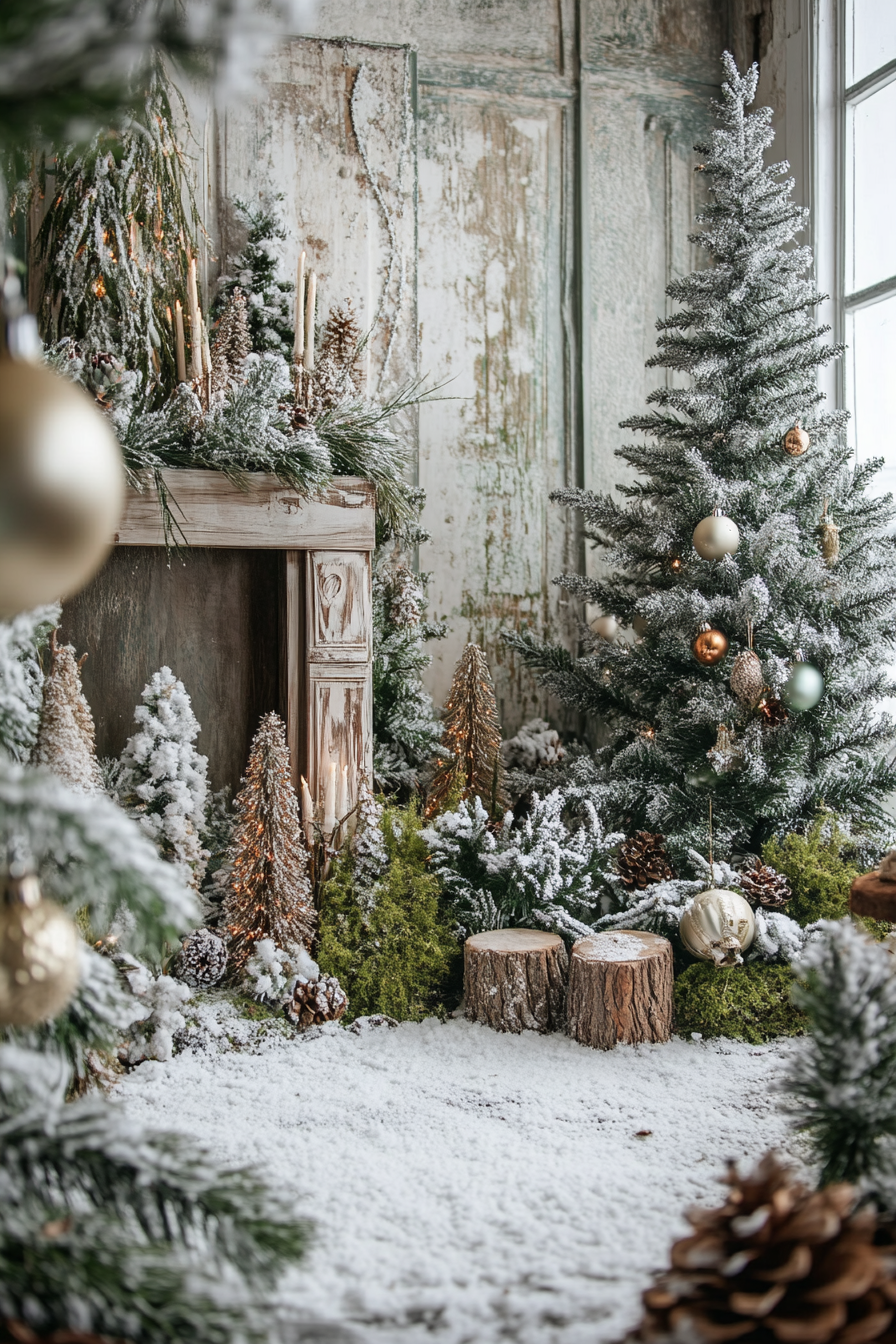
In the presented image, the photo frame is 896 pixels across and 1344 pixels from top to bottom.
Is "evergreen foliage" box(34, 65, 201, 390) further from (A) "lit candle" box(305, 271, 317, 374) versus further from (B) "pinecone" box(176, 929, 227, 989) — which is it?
(B) "pinecone" box(176, 929, 227, 989)

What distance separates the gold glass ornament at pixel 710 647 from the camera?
2.51 metres

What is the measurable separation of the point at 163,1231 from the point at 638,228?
132 inches

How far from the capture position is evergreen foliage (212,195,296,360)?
2986 mm

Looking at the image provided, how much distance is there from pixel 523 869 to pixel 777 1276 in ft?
4.66

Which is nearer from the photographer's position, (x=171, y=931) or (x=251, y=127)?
(x=171, y=931)

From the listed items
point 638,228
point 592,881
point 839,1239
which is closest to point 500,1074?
point 592,881

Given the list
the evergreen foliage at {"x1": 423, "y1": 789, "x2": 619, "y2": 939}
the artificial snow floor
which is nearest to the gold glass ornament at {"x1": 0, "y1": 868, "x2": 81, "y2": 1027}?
the artificial snow floor

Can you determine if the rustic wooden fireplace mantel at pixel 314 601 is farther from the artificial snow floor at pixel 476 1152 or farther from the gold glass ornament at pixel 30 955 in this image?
the gold glass ornament at pixel 30 955

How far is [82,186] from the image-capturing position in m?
2.56

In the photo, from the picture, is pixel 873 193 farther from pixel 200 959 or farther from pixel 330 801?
pixel 200 959

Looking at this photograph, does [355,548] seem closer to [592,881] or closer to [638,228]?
[592,881]

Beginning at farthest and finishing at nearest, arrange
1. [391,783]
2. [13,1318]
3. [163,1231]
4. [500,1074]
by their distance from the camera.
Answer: [391,783], [500,1074], [163,1231], [13,1318]

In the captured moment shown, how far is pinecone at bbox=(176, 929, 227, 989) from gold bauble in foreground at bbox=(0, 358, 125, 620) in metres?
1.62

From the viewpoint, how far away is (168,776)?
2.39 meters
